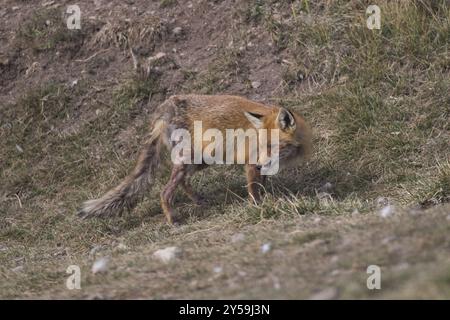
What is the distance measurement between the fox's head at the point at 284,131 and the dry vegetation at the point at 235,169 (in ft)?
1.32

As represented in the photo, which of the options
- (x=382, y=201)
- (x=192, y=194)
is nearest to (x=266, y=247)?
(x=382, y=201)

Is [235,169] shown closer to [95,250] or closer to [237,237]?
[95,250]

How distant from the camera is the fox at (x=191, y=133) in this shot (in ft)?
26.4

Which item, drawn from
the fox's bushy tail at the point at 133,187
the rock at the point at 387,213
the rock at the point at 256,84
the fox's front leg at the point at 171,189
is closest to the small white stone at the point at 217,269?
the rock at the point at 387,213

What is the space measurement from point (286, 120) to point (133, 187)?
5.82 ft

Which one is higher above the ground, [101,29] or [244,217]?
[101,29]

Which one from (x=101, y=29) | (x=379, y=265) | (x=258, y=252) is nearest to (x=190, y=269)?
(x=258, y=252)

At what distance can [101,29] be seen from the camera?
1106cm

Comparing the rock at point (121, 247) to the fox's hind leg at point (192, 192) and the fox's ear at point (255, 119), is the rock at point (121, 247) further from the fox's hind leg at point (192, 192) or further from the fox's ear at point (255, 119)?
the fox's ear at point (255, 119)

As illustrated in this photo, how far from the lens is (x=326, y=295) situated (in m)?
4.37

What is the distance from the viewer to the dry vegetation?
16.8ft
